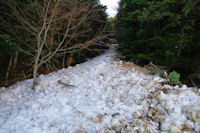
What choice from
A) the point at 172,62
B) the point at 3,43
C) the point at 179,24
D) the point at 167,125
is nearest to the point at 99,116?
the point at 167,125

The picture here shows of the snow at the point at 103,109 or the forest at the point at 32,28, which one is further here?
the forest at the point at 32,28

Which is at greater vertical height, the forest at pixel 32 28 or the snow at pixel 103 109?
the forest at pixel 32 28

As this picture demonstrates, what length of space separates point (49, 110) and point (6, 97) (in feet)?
4.58

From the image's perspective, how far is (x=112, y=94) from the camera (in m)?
2.40

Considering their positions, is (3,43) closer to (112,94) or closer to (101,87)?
(101,87)

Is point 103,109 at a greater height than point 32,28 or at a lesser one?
lesser

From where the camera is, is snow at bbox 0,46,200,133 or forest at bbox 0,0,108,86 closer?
snow at bbox 0,46,200,133

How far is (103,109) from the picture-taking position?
6.20 feet

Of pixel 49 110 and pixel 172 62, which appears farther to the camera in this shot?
pixel 172 62

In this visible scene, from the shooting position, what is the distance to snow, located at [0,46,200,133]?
150cm

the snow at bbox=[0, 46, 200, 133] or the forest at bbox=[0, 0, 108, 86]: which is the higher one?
the forest at bbox=[0, 0, 108, 86]

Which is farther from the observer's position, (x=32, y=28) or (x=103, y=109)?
(x=32, y=28)

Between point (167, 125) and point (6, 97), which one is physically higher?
point (167, 125)

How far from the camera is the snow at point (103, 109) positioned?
150 cm
